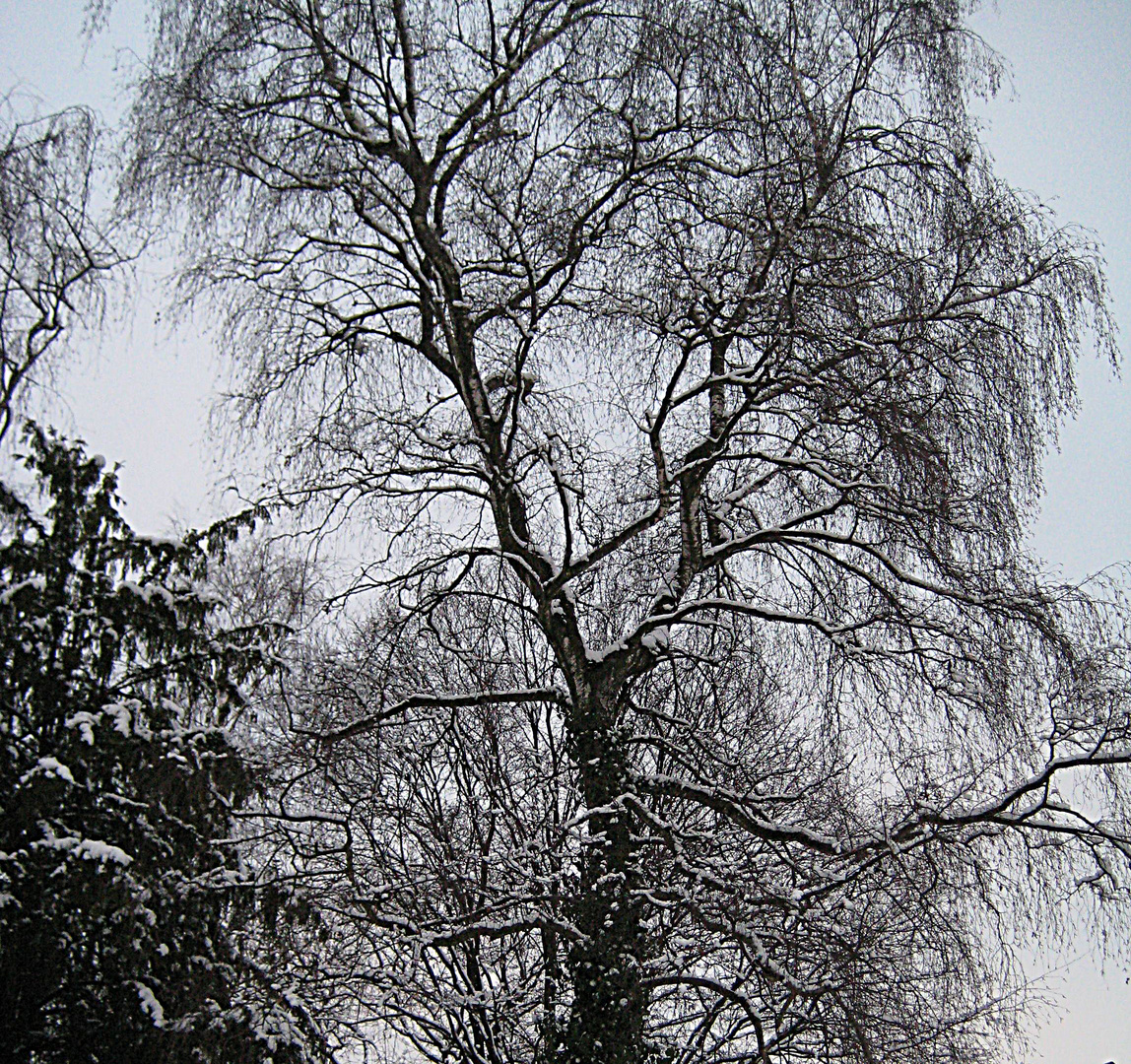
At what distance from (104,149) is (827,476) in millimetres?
5565

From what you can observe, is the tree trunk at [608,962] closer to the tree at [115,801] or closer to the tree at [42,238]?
the tree at [115,801]

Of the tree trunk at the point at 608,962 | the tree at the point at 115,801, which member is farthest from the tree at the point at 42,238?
the tree trunk at the point at 608,962

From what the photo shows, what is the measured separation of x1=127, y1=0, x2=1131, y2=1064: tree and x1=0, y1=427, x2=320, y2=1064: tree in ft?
2.28

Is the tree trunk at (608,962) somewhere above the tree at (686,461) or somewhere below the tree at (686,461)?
below

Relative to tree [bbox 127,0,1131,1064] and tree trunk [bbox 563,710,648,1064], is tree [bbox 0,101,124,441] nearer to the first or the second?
tree [bbox 127,0,1131,1064]

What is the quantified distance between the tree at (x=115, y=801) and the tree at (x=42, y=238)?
0.65 m

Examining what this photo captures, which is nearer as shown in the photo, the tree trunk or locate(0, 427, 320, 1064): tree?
locate(0, 427, 320, 1064): tree

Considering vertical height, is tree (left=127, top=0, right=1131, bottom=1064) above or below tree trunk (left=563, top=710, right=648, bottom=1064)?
above

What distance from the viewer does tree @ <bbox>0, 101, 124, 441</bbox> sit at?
811 centimetres

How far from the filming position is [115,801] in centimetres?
720

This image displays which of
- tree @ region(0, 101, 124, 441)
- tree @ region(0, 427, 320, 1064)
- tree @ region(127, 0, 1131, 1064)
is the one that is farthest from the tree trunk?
tree @ region(0, 101, 124, 441)

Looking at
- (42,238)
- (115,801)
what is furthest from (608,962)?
(42,238)

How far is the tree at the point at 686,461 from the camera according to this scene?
704 cm

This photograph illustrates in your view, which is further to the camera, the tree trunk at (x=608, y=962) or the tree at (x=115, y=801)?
the tree trunk at (x=608, y=962)
